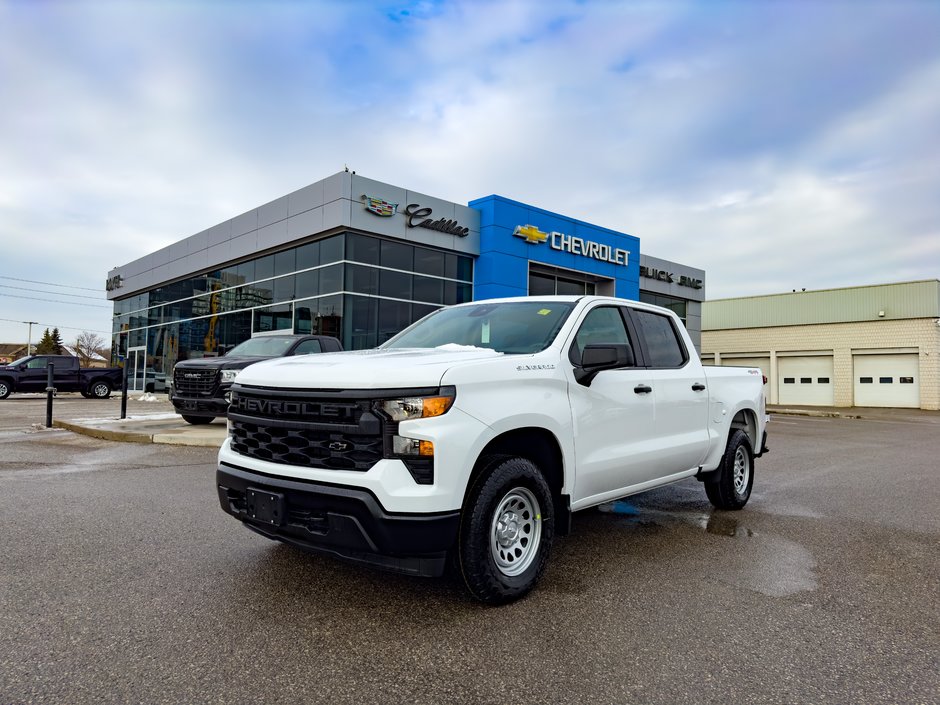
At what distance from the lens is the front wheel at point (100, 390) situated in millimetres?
24547

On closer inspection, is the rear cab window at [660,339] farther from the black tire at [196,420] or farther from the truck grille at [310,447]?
the black tire at [196,420]

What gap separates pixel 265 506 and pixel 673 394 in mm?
3236

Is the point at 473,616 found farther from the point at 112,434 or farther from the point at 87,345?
the point at 87,345

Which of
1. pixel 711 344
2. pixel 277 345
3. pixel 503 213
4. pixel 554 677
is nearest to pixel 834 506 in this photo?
pixel 554 677

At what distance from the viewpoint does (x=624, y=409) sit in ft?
14.5

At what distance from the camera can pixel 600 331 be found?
4688mm

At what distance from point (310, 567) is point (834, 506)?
5.22 meters

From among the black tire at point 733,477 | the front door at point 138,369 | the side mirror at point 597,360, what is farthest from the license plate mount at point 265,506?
the front door at point 138,369

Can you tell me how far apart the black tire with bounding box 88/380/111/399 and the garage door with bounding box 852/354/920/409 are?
36278 millimetres

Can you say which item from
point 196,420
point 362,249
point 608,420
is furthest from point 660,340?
point 362,249

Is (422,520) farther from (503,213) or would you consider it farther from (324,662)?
(503,213)

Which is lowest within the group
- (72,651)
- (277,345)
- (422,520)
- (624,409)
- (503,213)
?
(72,651)

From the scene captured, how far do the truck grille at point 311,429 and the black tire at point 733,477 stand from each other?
391 cm

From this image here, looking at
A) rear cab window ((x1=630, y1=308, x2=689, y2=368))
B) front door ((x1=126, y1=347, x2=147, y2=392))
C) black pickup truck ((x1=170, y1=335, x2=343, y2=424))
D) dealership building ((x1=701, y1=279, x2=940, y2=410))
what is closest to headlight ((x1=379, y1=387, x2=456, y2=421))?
rear cab window ((x1=630, y1=308, x2=689, y2=368))
